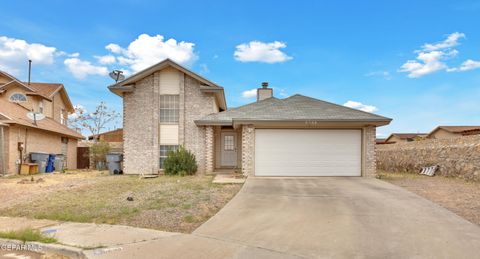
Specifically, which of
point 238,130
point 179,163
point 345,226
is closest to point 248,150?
point 179,163

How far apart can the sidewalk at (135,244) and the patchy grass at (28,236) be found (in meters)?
0.15

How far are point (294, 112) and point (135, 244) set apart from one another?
11.4m

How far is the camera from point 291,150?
48.3 feet

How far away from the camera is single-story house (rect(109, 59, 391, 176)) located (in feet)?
47.5

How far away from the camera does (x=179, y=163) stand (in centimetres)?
1581

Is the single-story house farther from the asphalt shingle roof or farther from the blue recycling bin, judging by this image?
the blue recycling bin

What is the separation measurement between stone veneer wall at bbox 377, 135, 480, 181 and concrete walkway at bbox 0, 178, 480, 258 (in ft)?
24.1

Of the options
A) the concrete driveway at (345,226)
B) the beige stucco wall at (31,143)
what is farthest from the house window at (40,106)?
the concrete driveway at (345,226)

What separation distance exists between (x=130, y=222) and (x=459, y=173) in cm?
1470

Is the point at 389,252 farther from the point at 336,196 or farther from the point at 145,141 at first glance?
the point at 145,141

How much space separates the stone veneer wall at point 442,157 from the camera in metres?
13.6

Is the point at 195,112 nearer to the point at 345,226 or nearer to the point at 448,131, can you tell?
the point at 345,226

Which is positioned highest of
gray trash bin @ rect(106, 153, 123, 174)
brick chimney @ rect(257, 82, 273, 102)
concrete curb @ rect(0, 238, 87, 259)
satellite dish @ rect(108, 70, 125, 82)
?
satellite dish @ rect(108, 70, 125, 82)

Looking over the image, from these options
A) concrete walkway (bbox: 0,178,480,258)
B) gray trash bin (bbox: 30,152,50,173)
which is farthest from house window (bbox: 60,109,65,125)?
concrete walkway (bbox: 0,178,480,258)
